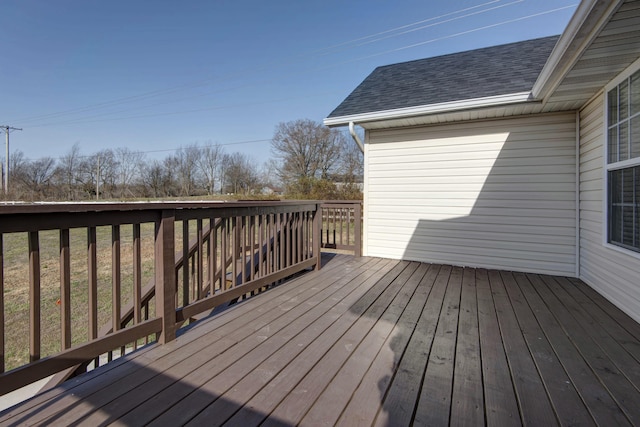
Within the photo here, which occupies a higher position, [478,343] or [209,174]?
[209,174]

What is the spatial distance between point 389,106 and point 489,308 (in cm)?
302

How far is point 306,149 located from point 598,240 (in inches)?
633

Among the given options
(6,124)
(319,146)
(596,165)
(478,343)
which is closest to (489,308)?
(478,343)

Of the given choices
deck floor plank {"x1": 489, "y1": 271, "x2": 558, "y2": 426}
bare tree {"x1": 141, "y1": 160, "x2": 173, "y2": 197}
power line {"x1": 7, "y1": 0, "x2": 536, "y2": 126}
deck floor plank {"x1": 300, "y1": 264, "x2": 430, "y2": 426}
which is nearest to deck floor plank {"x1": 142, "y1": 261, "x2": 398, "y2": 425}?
deck floor plank {"x1": 300, "y1": 264, "x2": 430, "y2": 426}

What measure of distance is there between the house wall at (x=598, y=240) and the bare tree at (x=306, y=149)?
44.9ft

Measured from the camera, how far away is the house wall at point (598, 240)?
2.65m

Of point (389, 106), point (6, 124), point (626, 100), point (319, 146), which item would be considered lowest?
point (626, 100)

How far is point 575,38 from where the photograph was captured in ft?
7.12

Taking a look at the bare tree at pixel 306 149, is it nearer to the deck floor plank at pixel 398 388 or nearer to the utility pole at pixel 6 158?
the deck floor plank at pixel 398 388

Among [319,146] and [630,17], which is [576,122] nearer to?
[630,17]

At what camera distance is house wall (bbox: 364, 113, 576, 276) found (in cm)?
404

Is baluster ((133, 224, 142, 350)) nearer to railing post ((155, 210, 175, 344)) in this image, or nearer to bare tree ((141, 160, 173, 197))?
railing post ((155, 210, 175, 344))

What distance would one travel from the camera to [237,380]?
159cm

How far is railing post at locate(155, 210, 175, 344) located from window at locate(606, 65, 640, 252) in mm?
3702
